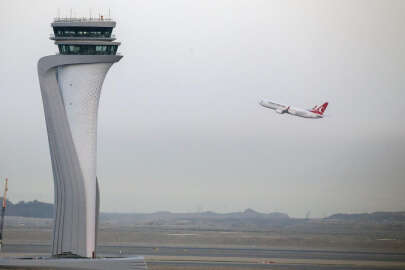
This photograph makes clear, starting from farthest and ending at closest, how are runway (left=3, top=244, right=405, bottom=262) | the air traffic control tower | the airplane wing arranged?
the airplane wing, runway (left=3, top=244, right=405, bottom=262), the air traffic control tower

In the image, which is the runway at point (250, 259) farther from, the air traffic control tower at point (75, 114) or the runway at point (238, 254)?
the air traffic control tower at point (75, 114)

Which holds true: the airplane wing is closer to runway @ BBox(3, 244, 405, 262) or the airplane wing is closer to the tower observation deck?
runway @ BBox(3, 244, 405, 262)

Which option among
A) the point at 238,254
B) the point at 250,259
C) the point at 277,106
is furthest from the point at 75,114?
the point at 277,106

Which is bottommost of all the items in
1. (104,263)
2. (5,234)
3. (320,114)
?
(104,263)

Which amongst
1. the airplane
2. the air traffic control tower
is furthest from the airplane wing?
the air traffic control tower

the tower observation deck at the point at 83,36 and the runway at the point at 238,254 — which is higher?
the tower observation deck at the point at 83,36

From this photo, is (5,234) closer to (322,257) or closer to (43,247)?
(43,247)

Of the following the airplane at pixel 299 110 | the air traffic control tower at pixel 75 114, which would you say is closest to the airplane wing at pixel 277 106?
the airplane at pixel 299 110

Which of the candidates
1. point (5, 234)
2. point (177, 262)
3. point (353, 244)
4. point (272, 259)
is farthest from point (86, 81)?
point (5, 234)
